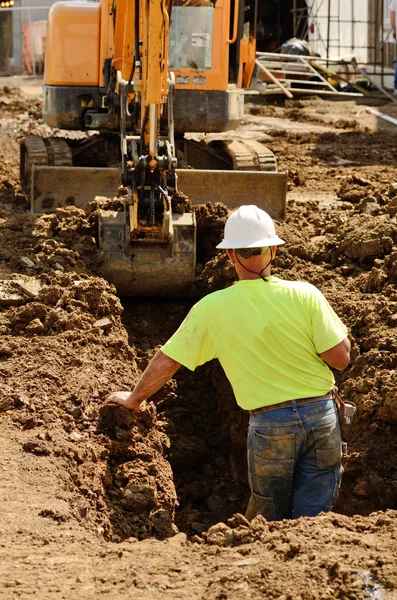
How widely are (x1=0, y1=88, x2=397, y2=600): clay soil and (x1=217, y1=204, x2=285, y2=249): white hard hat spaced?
1.34 metres

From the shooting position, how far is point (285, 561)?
13.5 feet

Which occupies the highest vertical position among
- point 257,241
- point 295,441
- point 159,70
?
point 159,70

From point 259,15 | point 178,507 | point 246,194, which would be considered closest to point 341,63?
point 259,15

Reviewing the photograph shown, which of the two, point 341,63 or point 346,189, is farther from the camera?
point 341,63

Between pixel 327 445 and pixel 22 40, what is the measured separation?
24456 mm

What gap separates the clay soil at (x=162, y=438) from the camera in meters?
4.09

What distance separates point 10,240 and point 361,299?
3396 mm

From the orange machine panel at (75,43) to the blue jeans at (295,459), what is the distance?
6.97 meters

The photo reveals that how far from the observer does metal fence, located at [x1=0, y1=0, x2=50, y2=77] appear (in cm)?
2698

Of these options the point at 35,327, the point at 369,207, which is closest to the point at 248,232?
the point at 35,327

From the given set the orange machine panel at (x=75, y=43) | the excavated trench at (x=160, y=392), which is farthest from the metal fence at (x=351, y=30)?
the excavated trench at (x=160, y=392)

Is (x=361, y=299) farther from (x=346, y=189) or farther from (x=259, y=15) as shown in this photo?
(x=259, y=15)

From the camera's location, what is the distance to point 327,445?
193 inches

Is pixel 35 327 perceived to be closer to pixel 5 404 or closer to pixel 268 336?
pixel 5 404
